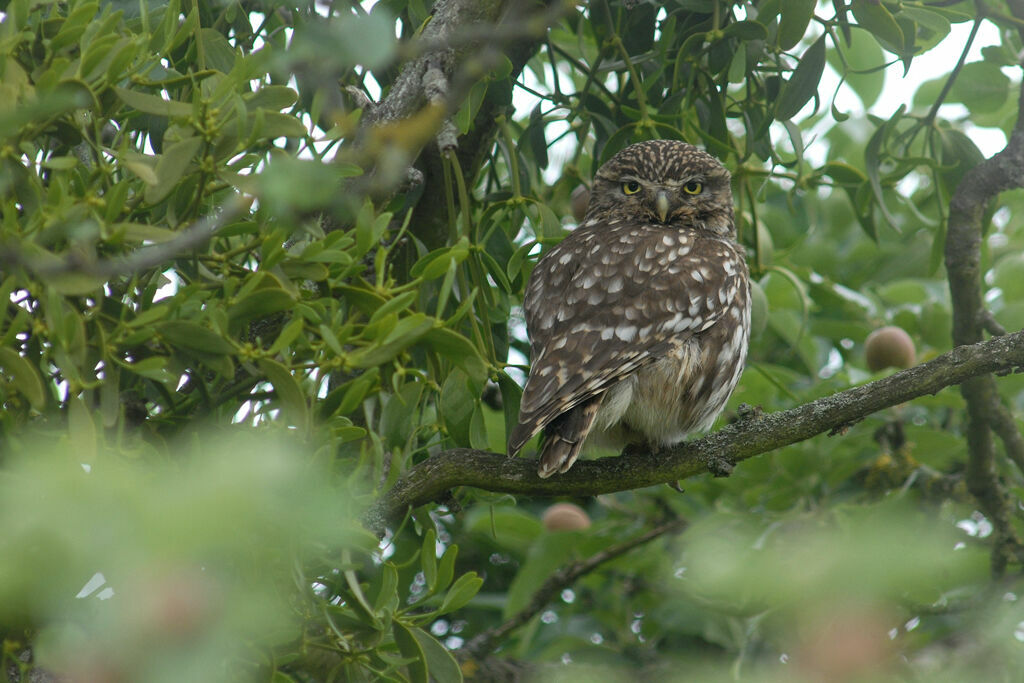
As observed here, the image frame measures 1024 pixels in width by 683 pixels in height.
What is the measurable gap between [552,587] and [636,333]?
86cm

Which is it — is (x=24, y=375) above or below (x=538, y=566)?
above

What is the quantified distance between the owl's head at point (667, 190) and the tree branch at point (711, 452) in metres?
1.25

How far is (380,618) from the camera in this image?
1.63 metres

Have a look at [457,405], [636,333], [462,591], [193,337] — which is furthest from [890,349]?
[193,337]

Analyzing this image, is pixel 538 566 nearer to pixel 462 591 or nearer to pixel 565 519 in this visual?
pixel 565 519

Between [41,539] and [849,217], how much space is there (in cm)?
359

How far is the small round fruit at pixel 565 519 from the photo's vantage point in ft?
9.96

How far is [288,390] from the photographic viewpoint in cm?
142

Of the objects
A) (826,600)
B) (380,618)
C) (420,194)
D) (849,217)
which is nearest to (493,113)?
(420,194)

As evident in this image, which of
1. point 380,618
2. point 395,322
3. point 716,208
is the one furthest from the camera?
point 716,208

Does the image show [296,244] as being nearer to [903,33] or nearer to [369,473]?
[369,473]

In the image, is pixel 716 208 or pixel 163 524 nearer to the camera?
pixel 163 524

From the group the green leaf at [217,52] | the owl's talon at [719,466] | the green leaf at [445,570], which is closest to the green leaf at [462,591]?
the green leaf at [445,570]

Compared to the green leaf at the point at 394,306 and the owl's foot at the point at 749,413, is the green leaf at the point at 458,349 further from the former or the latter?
the owl's foot at the point at 749,413
